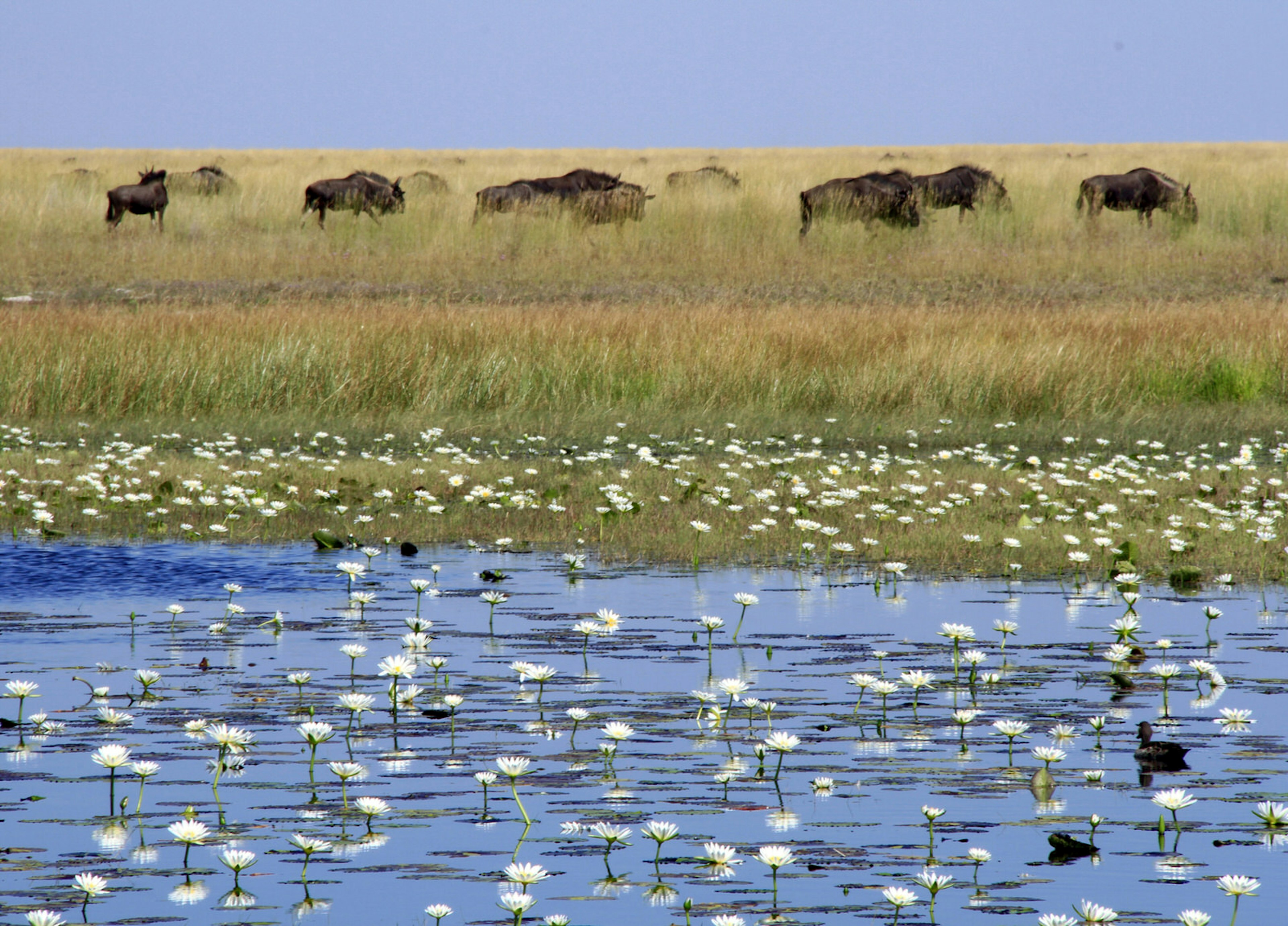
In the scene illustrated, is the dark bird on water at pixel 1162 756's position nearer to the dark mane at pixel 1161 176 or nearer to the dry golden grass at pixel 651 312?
the dry golden grass at pixel 651 312

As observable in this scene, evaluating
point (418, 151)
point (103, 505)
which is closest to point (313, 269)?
point (103, 505)

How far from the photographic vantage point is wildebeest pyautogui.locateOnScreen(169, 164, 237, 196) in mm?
35875

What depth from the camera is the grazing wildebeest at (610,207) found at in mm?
31156

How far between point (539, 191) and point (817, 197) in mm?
5871

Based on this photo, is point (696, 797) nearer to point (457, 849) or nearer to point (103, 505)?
point (457, 849)

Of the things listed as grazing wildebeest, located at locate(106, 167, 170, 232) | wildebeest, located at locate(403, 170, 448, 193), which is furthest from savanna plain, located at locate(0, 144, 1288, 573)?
wildebeest, located at locate(403, 170, 448, 193)

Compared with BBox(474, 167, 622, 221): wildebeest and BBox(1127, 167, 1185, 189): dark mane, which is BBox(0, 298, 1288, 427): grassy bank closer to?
BBox(1127, 167, 1185, 189): dark mane

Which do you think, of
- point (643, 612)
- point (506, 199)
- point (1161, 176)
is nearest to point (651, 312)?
point (643, 612)

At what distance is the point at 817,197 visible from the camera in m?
31.2

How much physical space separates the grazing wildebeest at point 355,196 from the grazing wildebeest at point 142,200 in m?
2.75

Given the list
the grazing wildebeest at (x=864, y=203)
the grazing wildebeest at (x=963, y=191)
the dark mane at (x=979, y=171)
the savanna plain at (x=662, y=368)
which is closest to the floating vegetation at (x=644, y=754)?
the savanna plain at (x=662, y=368)

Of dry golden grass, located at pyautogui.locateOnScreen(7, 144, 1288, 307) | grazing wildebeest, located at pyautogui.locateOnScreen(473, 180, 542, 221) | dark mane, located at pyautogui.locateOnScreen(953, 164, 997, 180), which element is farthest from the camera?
dark mane, located at pyautogui.locateOnScreen(953, 164, 997, 180)

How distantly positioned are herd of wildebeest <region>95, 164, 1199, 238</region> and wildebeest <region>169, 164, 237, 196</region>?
9.23 ft

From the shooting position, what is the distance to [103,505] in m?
11.0
